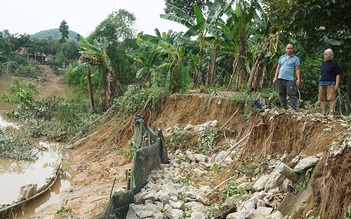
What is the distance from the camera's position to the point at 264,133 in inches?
257

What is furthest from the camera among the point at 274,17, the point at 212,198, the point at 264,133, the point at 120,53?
the point at 120,53

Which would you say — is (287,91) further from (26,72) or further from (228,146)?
(26,72)

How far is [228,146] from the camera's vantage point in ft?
27.5

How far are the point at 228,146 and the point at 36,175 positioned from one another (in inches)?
240

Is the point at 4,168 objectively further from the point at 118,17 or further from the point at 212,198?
the point at 118,17

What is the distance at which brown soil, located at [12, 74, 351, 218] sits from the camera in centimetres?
385

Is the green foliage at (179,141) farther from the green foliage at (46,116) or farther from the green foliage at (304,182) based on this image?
the green foliage at (46,116)

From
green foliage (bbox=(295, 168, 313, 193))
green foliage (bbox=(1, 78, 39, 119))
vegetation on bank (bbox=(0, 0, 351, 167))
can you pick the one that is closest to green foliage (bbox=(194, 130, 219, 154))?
vegetation on bank (bbox=(0, 0, 351, 167))

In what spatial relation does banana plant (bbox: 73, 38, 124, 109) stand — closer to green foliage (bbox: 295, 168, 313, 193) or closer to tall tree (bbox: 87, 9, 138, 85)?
tall tree (bbox: 87, 9, 138, 85)

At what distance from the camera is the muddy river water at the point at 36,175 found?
8367 millimetres

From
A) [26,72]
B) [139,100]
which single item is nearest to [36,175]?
[139,100]

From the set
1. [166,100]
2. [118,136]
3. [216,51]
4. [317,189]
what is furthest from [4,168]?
[317,189]

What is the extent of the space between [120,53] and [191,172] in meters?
13.3

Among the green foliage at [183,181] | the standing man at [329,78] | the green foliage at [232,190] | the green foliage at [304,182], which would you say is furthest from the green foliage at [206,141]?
the green foliage at [304,182]
